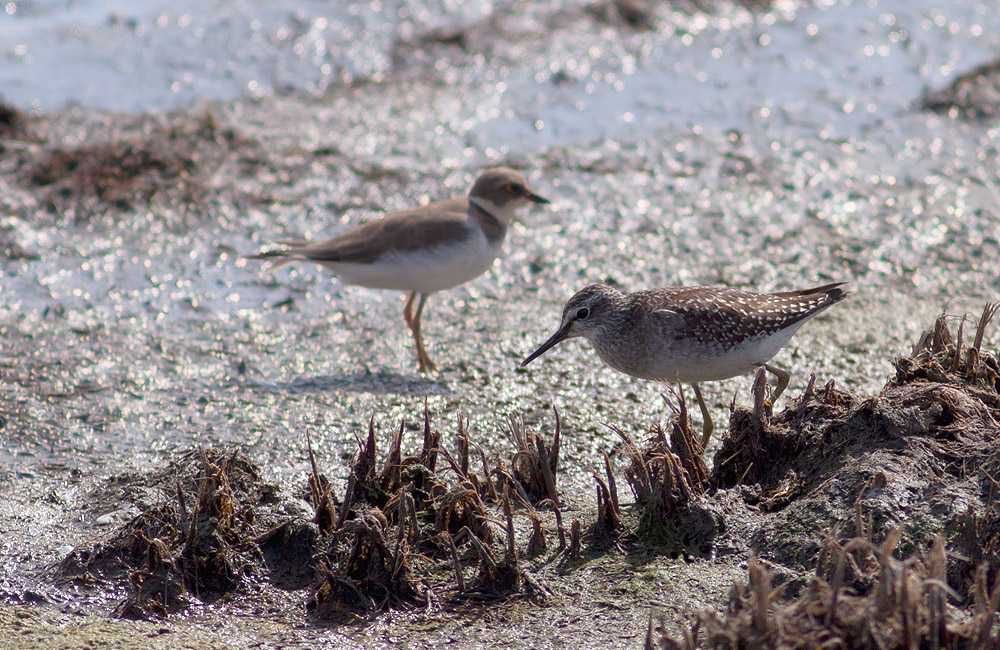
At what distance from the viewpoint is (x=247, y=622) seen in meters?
4.26

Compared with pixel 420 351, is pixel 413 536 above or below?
below

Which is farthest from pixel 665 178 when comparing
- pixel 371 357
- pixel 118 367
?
pixel 118 367

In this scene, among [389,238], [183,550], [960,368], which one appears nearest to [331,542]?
[183,550]

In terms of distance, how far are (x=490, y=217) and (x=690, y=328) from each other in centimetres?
227

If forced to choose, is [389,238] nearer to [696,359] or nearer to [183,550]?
[696,359]

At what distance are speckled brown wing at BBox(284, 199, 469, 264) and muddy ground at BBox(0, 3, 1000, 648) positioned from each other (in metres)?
0.40

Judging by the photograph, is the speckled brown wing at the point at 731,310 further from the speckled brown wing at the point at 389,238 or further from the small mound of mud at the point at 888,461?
the speckled brown wing at the point at 389,238

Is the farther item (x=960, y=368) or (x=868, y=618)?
(x=960, y=368)

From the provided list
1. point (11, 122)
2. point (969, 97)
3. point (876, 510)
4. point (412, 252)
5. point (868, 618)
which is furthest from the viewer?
point (969, 97)

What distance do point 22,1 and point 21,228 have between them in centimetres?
459

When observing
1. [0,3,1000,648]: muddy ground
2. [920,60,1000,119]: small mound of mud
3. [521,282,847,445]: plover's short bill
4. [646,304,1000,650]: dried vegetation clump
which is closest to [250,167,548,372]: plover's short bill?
[0,3,1000,648]: muddy ground

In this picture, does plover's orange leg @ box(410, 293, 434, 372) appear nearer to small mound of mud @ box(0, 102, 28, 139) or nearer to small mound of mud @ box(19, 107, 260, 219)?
small mound of mud @ box(19, 107, 260, 219)

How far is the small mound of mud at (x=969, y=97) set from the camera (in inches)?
379

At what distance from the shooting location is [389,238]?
23.0ft
